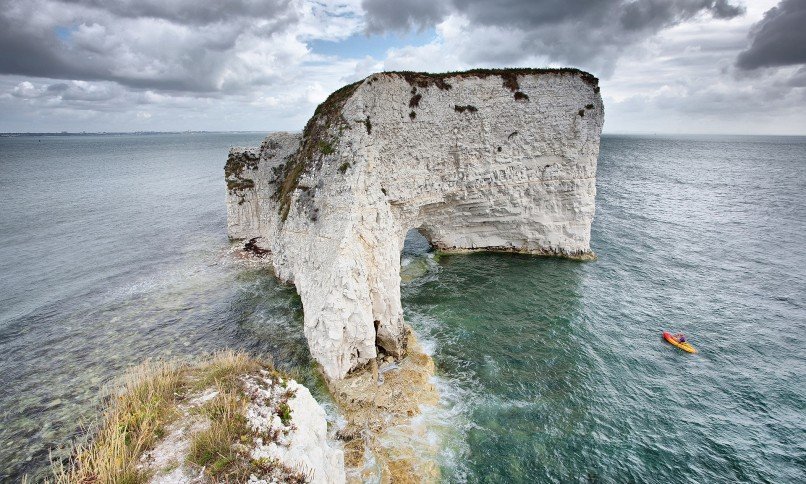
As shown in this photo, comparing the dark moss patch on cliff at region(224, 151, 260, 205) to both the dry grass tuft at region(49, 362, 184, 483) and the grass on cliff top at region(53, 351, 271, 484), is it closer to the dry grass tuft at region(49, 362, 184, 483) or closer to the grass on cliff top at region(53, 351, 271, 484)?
the grass on cliff top at region(53, 351, 271, 484)

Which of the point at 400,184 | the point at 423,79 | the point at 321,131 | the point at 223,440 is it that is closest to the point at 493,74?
the point at 423,79

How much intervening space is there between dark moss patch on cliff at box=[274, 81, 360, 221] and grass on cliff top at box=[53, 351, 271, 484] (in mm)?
13339

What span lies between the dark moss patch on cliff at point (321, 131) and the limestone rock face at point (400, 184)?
0.11m

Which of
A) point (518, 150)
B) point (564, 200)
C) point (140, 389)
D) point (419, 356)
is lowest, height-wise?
point (419, 356)

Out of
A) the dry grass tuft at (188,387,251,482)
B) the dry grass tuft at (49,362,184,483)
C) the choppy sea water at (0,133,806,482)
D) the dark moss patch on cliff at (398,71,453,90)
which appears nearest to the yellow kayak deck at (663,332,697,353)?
the choppy sea water at (0,133,806,482)

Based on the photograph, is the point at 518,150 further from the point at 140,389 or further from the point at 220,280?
the point at 140,389

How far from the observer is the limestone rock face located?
17.9m

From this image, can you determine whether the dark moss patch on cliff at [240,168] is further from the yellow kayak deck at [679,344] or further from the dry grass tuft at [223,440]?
the yellow kayak deck at [679,344]

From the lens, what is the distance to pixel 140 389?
9.98 m

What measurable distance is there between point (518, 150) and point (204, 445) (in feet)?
92.3

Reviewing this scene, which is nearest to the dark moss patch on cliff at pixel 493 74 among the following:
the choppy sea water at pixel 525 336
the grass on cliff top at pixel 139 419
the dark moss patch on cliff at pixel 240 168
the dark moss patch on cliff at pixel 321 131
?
the dark moss patch on cliff at pixel 321 131

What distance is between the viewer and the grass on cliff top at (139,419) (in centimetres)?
721

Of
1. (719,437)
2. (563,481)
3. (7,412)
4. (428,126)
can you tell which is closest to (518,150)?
(428,126)

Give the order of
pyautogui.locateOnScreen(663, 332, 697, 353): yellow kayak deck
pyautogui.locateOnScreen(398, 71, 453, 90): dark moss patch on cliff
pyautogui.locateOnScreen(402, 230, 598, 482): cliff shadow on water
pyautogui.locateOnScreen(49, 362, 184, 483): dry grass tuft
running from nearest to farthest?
pyautogui.locateOnScreen(49, 362, 184, 483): dry grass tuft → pyautogui.locateOnScreen(402, 230, 598, 482): cliff shadow on water → pyautogui.locateOnScreen(663, 332, 697, 353): yellow kayak deck → pyautogui.locateOnScreen(398, 71, 453, 90): dark moss patch on cliff
